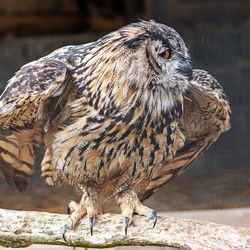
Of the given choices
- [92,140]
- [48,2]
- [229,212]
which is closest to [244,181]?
[229,212]

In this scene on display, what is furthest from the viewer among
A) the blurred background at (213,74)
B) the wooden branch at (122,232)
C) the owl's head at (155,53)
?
the blurred background at (213,74)

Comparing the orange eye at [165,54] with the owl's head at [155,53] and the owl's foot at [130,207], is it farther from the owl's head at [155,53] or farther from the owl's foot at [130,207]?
the owl's foot at [130,207]

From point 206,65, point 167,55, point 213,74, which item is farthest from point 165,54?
point 213,74

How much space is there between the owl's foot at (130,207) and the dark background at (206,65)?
476 millimetres

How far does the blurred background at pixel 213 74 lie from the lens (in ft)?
6.36

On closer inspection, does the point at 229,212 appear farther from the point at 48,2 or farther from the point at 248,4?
the point at 48,2

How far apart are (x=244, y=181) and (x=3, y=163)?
4.17 ft

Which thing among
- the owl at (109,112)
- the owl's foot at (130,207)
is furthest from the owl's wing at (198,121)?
the owl's foot at (130,207)

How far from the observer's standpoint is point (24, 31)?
118 inches

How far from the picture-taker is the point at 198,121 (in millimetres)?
1319

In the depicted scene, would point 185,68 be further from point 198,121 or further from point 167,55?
point 198,121

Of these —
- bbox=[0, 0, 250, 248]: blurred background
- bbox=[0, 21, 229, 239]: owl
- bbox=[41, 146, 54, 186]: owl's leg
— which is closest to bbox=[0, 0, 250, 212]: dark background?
bbox=[0, 0, 250, 248]: blurred background

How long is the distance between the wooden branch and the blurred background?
38 centimetres

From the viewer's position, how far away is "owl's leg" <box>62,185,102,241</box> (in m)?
1.25
